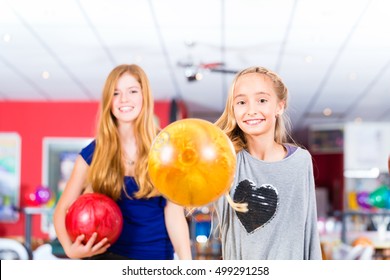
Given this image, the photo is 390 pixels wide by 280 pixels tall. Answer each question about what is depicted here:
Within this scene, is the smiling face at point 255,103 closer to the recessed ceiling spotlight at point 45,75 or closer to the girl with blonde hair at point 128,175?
the girl with blonde hair at point 128,175

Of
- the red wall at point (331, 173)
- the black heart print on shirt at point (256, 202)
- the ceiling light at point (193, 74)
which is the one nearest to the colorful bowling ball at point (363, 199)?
the red wall at point (331, 173)

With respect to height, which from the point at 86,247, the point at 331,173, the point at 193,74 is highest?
the point at 331,173

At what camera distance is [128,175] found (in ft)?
4.07

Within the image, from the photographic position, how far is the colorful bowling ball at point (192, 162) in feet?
2.48

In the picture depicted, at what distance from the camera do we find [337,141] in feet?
6.72

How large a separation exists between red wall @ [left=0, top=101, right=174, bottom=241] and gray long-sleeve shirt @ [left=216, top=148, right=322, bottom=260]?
56 centimetres

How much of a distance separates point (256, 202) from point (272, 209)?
0.03m

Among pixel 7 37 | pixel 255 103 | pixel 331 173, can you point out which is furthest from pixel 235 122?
pixel 331 173

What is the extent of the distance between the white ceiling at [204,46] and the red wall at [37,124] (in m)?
0.04

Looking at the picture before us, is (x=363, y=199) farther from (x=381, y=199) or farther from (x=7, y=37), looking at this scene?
(x=7, y=37)

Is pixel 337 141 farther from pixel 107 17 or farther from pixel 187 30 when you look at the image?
pixel 107 17
